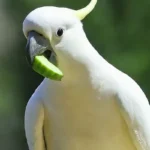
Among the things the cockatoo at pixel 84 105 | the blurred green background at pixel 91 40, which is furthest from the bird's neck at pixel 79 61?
the blurred green background at pixel 91 40

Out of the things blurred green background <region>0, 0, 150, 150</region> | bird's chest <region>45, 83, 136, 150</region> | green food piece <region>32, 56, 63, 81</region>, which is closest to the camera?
green food piece <region>32, 56, 63, 81</region>

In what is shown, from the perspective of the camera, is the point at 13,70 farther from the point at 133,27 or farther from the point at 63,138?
the point at 63,138

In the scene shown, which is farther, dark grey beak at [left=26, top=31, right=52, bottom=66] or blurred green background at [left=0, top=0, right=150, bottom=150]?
blurred green background at [left=0, top=0, right=150, bottom=150]

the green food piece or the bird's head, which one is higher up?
the bird's head

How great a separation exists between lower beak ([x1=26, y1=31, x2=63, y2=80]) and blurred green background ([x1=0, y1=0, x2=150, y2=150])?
1531 mm

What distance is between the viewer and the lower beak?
966 millimetres

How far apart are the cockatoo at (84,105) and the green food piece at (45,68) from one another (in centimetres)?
4

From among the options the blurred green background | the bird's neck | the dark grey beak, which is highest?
the dark grey beak

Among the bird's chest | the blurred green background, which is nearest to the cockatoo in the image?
the bird's chest

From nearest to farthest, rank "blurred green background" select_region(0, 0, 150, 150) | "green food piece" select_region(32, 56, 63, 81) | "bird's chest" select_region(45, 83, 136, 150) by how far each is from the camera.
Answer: "green food piece" select_region(32, 56, 63, 81)
"bird's chest" select_region(45, 83, 136, 150)
"blurred green background" select_region(0, 0, 150, 150)

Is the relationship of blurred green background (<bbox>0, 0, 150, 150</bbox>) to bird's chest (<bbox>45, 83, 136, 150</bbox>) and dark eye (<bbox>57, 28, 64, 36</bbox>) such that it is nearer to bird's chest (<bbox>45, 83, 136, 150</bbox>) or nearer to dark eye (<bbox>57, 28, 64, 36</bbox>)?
bird's chest (<bbox>45, 83, 136, 150</bbox>)

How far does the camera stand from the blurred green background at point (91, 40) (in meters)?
2.57

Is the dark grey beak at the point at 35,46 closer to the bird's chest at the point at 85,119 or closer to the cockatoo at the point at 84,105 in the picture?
the cockatoo at the point at 84,105

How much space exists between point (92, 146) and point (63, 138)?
0.06m
